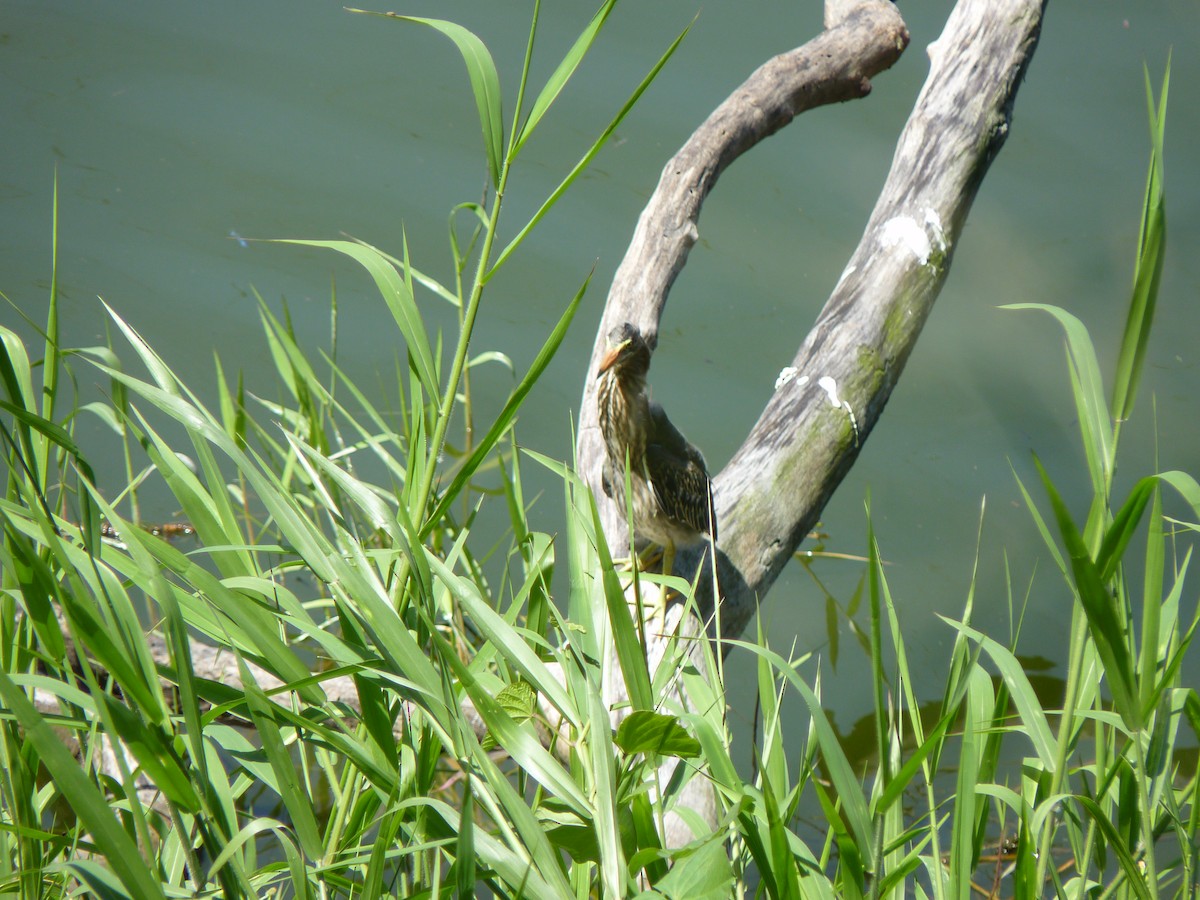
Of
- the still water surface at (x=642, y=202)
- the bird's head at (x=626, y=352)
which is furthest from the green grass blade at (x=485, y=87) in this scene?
the still water surface at (x=642, y=202)

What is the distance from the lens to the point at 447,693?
4.13 feet

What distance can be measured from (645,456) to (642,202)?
8.20ft

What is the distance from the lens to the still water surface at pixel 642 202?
427 cm

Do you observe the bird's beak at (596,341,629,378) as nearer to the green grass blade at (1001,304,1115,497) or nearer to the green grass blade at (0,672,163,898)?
the green grass blade at (1001,304,1115,497)

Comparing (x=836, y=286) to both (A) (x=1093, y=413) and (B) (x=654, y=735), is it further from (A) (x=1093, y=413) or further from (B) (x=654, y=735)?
(B) (x=654, y=735)

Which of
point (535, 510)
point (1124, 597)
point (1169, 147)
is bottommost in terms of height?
point (535, 510)

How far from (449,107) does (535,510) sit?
236 cm

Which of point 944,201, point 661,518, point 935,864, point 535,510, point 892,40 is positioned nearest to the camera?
point 935,864

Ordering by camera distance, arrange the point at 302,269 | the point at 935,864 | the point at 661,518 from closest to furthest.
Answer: the point at 935,864, the point at 661,518, the point at 302,269

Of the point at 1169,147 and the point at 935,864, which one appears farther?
the point at 1169,147

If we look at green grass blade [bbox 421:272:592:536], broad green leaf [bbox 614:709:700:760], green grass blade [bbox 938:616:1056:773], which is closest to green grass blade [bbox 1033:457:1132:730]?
green grass blade [bbox 938:616:1056:773]

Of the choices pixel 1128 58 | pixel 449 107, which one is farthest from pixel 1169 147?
pixel 449 107

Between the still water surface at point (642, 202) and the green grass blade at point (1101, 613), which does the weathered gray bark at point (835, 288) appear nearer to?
the still water surface at point (642, 202)

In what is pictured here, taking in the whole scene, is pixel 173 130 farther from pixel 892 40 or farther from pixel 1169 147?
pixel 1169 147
